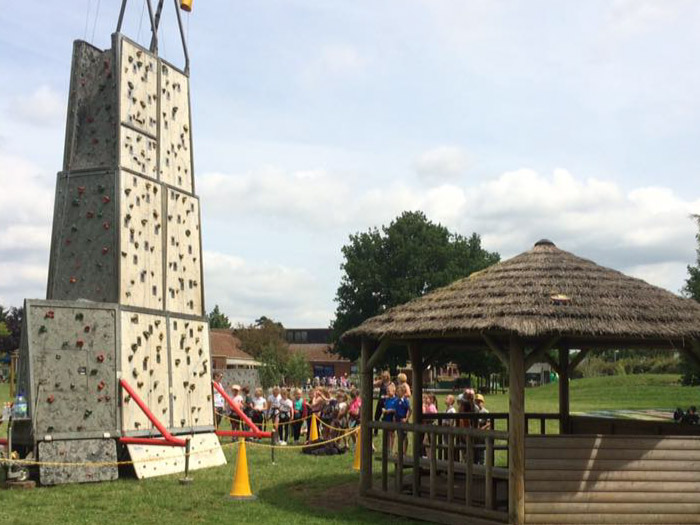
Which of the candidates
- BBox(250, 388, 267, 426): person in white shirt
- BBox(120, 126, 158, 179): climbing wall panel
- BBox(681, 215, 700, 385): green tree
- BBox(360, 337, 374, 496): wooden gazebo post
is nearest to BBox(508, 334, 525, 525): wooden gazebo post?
BBox(360, 337, 374, 496): wooden gazebo post

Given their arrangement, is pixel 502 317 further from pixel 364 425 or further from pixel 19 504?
pixel 19 504

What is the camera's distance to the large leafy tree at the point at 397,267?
63.4 m

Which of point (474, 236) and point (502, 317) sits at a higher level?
point (474, 236)

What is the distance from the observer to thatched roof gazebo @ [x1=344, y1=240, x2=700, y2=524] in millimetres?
12492

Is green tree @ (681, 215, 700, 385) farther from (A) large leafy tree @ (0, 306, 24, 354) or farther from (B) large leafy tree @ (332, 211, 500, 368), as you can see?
(A) large leafy tree @ (0, 306, 24, 354)

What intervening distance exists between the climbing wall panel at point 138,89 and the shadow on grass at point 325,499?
324 inches

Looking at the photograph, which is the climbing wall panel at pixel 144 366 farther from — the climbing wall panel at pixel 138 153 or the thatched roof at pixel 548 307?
the thatched roof at pixel 548 307

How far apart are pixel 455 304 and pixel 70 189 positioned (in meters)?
9.09

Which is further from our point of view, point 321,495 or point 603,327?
point 321,495

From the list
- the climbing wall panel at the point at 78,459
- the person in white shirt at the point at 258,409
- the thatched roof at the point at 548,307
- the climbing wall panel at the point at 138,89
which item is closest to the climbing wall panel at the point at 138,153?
the climbing wall panel at the point at 138,89

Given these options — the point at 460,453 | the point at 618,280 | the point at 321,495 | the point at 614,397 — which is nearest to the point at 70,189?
the point at 321,495

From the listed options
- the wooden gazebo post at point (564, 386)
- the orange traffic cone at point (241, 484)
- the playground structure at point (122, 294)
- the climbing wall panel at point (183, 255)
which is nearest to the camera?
the orange traffic cone at point (241, 484)

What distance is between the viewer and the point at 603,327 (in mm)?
12656

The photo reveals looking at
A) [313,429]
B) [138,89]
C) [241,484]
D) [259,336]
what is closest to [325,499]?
[241,484]
